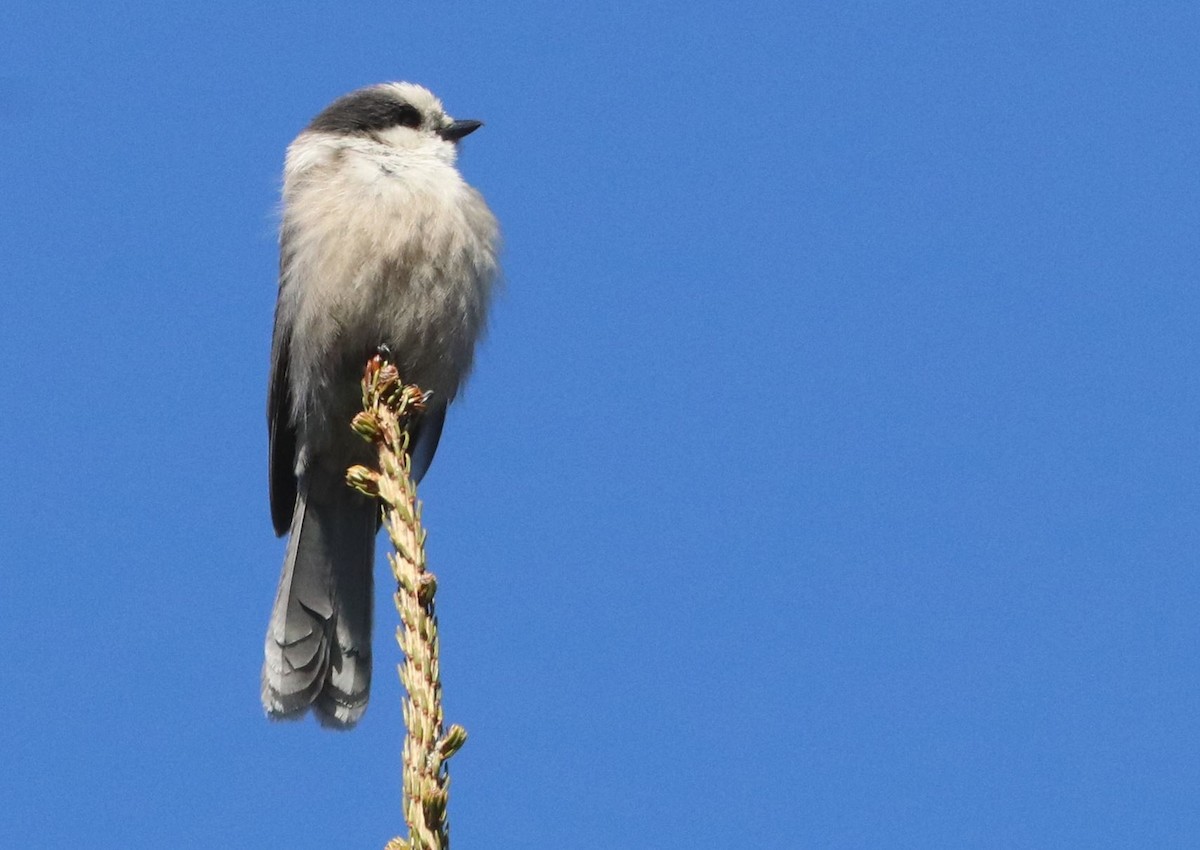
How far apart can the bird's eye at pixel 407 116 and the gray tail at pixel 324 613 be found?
5.24 ft

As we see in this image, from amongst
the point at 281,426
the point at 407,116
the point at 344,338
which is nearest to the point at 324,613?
the point at 281,426

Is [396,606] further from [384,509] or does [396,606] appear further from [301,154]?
[301,154]

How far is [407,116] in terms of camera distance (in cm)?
639

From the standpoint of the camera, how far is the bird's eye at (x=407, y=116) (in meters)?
6.36

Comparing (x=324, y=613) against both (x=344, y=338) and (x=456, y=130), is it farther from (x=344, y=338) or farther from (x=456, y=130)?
(x=456, y=130)

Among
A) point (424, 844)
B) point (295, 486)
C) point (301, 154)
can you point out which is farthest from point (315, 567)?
point (424, 844)

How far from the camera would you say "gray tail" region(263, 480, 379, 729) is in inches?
205

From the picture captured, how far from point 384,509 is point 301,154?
289 centimetres

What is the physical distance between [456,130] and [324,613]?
2259mm

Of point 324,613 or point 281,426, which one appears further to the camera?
point 281,426

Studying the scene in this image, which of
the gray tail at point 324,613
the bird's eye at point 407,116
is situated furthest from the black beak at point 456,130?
the gray tail at point 324,613

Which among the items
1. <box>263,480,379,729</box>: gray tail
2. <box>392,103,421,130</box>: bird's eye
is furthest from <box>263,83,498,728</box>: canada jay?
<box>392,103,421,130</box>: bird's eye

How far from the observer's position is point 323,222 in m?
5.58

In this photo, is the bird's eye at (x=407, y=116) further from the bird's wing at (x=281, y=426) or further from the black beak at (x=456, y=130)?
the bird's wing at (x=281, y=426)
